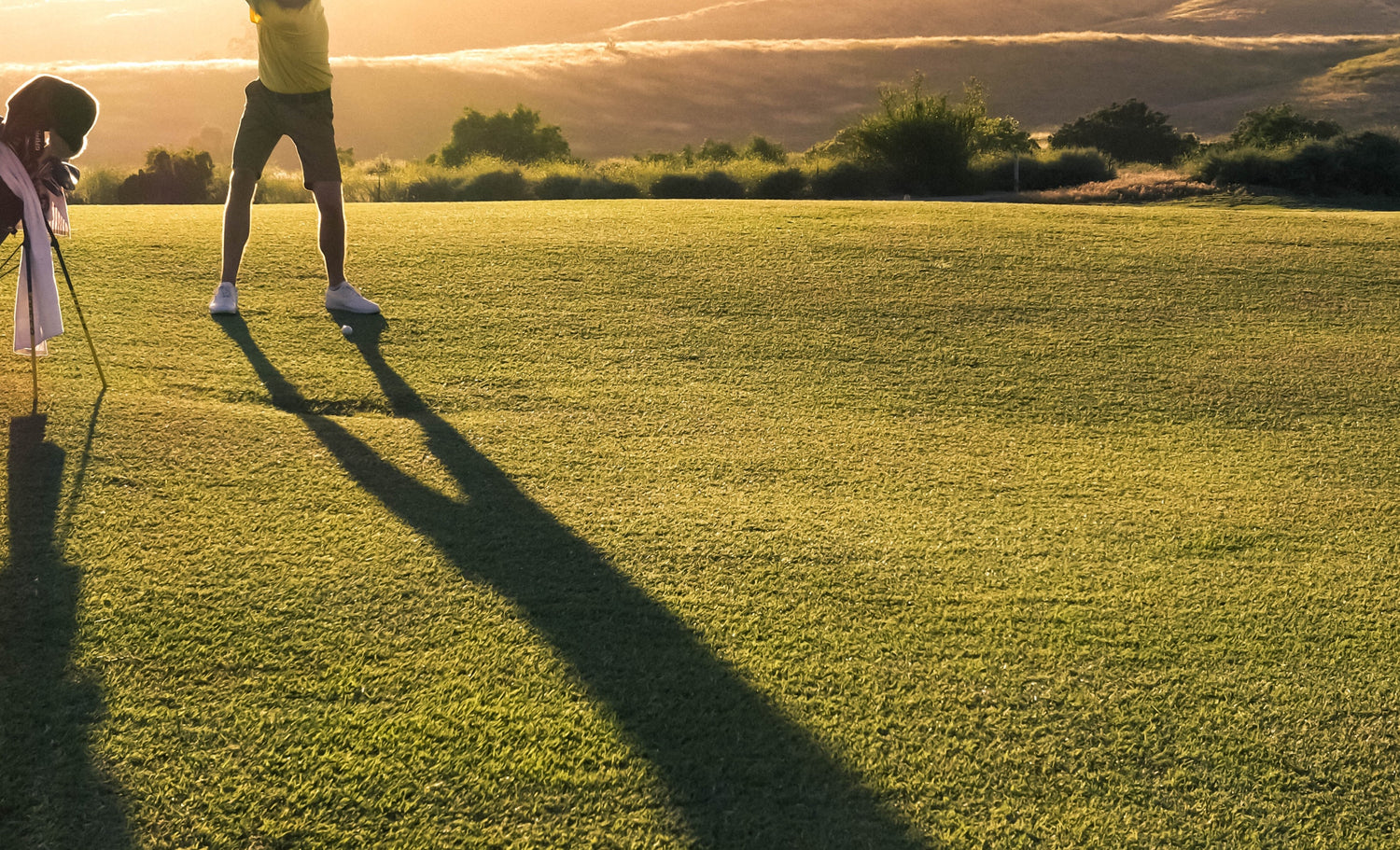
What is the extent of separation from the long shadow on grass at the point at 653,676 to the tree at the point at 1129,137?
2674 cm

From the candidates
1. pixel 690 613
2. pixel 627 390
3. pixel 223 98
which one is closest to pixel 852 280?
pixel 627 390

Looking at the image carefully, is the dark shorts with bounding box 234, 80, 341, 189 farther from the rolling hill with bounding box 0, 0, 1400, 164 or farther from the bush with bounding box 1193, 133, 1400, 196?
the rolling hill with bounding box 0, 0, 1400, 164

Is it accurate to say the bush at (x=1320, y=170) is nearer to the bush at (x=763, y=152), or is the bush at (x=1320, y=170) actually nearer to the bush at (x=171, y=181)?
the bush at (x=763, y=152)

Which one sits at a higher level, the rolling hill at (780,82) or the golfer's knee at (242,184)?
the rolling hill at (780,82)

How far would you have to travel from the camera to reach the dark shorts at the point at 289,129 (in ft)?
14.2

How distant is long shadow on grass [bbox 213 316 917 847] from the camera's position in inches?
69.2

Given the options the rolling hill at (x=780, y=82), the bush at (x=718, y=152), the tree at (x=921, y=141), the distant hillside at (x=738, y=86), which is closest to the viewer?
the tree at (x=921, y=141)

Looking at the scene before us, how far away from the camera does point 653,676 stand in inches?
83.0

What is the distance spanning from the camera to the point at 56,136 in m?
3.25

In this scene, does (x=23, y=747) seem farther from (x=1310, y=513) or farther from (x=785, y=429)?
(x=1310, y=513)

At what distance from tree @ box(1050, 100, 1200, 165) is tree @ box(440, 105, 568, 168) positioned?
50.9 ft

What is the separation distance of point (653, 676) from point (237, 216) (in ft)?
11.7

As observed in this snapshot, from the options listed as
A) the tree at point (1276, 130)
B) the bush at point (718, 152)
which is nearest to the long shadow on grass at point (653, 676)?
the tree at point (1276, 130)

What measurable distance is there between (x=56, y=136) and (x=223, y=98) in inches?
2784
